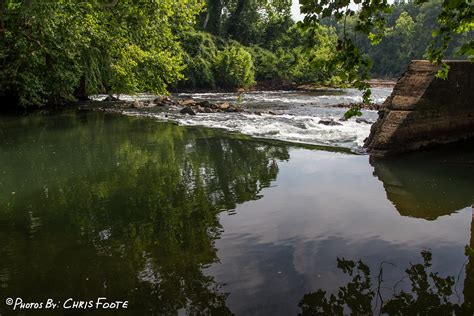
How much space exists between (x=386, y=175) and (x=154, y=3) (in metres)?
7.59

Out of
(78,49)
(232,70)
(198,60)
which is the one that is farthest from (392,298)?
(232,70)

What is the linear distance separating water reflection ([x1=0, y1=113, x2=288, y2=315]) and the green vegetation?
263 centimetres

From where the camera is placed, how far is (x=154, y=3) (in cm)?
1111

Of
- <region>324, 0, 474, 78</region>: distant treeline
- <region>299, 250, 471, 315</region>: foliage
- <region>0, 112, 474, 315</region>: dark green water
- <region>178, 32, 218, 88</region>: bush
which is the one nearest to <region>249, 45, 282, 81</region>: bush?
<region>178, 32, 218, 88</region>: bush

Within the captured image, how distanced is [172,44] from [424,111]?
1151cm

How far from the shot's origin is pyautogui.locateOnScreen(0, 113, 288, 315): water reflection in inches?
161

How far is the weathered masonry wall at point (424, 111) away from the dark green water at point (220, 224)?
2.12 ft

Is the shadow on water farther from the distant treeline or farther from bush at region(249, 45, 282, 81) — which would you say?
the distant treeline

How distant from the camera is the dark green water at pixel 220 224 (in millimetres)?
4090

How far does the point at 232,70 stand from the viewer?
4475 centimetres

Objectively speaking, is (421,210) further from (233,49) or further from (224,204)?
(233,49)

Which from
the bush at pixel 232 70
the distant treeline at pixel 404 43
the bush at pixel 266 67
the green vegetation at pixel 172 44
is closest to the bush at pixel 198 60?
the green vegetation at pixel 172 44

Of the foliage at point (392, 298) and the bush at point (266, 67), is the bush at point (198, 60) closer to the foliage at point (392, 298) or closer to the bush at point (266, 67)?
the bush at point (266, 67)

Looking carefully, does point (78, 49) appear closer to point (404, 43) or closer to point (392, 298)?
point (392, 298)
